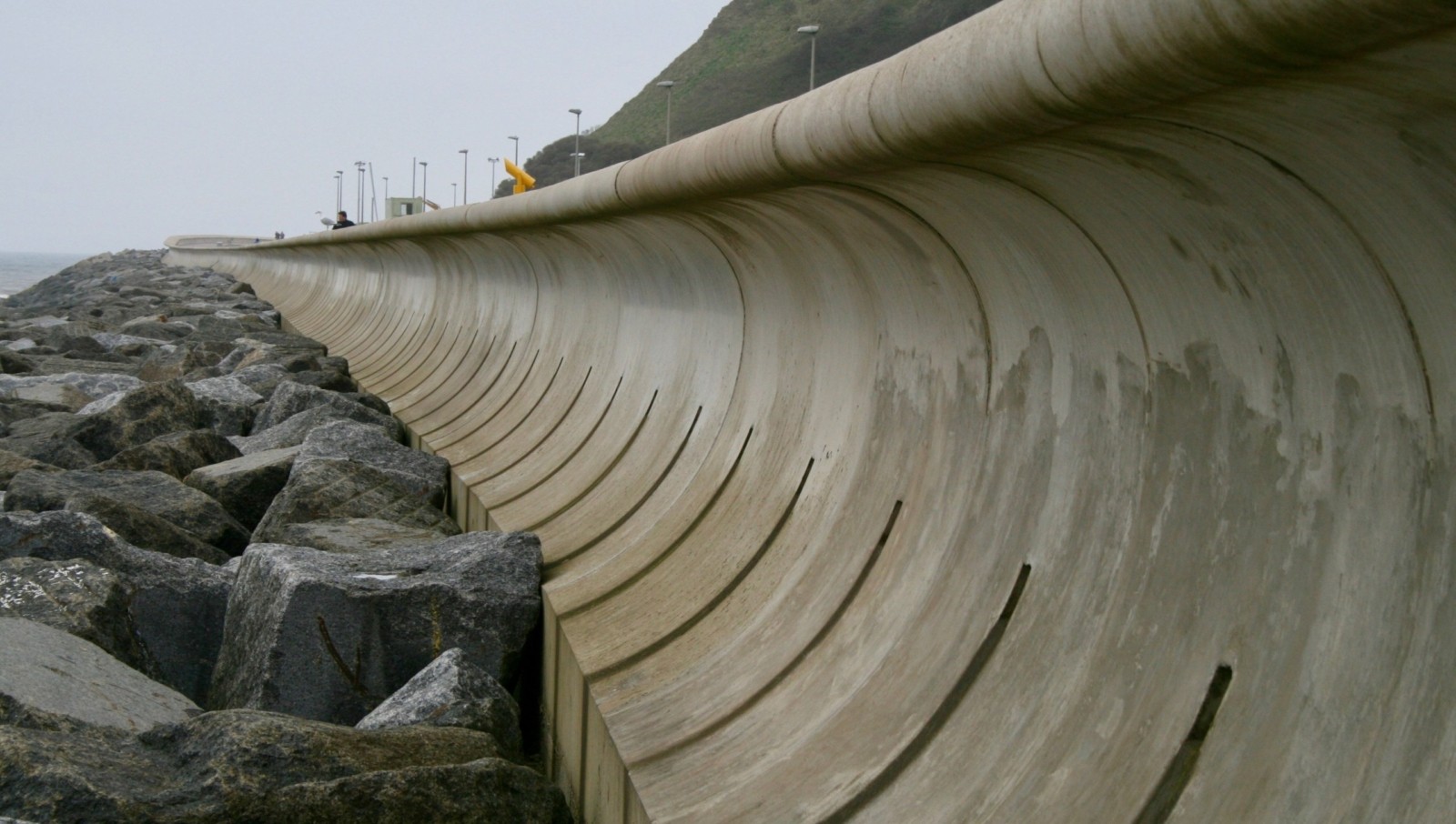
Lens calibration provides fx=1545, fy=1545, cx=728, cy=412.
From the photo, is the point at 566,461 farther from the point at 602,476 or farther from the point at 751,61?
the point at 751,61

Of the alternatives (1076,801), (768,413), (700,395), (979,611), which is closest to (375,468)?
(700,395)

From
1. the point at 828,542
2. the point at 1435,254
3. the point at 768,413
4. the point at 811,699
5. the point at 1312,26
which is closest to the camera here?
the point at 1312,26

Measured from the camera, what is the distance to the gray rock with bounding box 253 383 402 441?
27.8 ft

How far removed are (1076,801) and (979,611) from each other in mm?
521

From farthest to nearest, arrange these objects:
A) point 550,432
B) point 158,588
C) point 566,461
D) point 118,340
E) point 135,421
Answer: point 118,340 → point 135,421 → point 550,432 → point 566,461 → point 158,588

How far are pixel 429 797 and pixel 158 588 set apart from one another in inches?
81.4

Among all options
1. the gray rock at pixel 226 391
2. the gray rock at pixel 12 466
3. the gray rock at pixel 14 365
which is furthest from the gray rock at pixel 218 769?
the gray rock at pixel 14 365

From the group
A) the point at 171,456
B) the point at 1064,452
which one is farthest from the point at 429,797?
the point at 171,456

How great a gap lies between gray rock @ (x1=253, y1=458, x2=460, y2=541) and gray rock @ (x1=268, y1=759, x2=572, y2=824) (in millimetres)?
2763

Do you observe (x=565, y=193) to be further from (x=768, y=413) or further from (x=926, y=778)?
(x=926, y=778)

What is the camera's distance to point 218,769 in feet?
9.56

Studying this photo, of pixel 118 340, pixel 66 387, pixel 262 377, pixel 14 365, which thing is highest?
pixel 262 377

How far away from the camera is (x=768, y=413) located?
162 inches

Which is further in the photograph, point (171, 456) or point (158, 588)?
point (171, 456)
